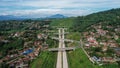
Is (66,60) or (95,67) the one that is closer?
(95,67)

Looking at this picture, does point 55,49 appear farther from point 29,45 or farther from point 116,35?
point 116,35

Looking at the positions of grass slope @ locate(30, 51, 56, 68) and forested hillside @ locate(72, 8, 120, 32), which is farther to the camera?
forested hillside @ locate(72, 8, 120, 32)

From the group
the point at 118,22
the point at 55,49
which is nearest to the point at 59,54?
the point at 55,49

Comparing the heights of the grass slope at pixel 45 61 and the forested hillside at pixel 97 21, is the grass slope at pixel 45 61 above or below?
below

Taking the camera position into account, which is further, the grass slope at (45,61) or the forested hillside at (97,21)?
the forested hillside at (97,21)

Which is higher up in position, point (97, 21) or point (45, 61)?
point (97, 21)

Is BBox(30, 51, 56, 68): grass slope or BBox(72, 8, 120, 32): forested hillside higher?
BBox(72, 8, 120, 32): forested hillside

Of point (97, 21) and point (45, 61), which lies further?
point (97, 21)

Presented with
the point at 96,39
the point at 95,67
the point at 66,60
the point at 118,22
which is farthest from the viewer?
the point at 118,22

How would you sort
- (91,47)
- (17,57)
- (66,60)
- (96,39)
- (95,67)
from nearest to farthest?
(95,67), (66,60), (17,57), (91,47), (96,39)
